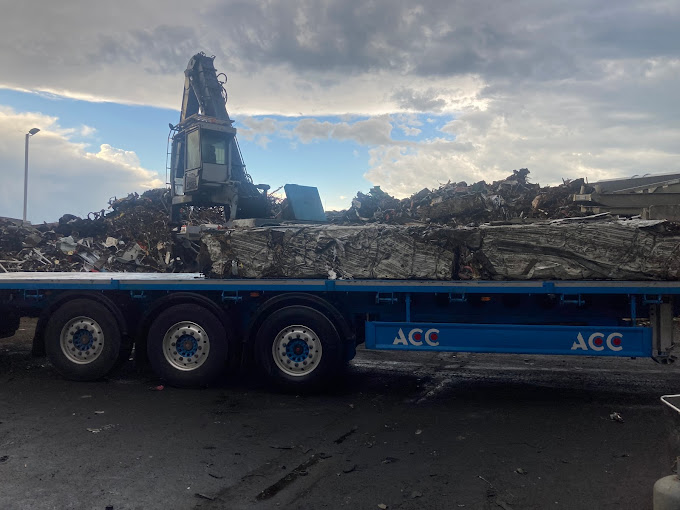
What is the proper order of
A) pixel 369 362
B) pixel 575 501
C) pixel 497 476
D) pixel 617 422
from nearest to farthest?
1. pixel 575 501
2. pixel 497 476
3. pixel 617 422
4. pixel 369 362

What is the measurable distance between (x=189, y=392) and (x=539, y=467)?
426cm

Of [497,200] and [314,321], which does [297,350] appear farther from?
[497,200]

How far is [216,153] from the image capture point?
1575 centimetres

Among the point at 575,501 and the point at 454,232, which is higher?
the point at 454,232

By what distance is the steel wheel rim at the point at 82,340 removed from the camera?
7391mm

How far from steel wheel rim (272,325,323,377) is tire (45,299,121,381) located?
226 cm

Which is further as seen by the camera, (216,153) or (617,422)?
(216,153)

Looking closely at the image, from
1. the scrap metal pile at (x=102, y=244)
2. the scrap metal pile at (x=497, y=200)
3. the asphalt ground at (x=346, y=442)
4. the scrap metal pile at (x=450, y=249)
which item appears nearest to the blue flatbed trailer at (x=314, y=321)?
the scrap metal pile at (x=450, y=249)

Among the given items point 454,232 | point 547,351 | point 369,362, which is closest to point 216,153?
point 369,362

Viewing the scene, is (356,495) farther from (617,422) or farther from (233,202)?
(233,202)

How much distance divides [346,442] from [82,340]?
4.27 metres

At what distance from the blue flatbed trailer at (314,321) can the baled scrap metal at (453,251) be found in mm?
212

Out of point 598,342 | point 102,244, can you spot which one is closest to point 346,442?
point 598,342

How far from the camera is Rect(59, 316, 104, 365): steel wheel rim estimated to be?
7391 mm
